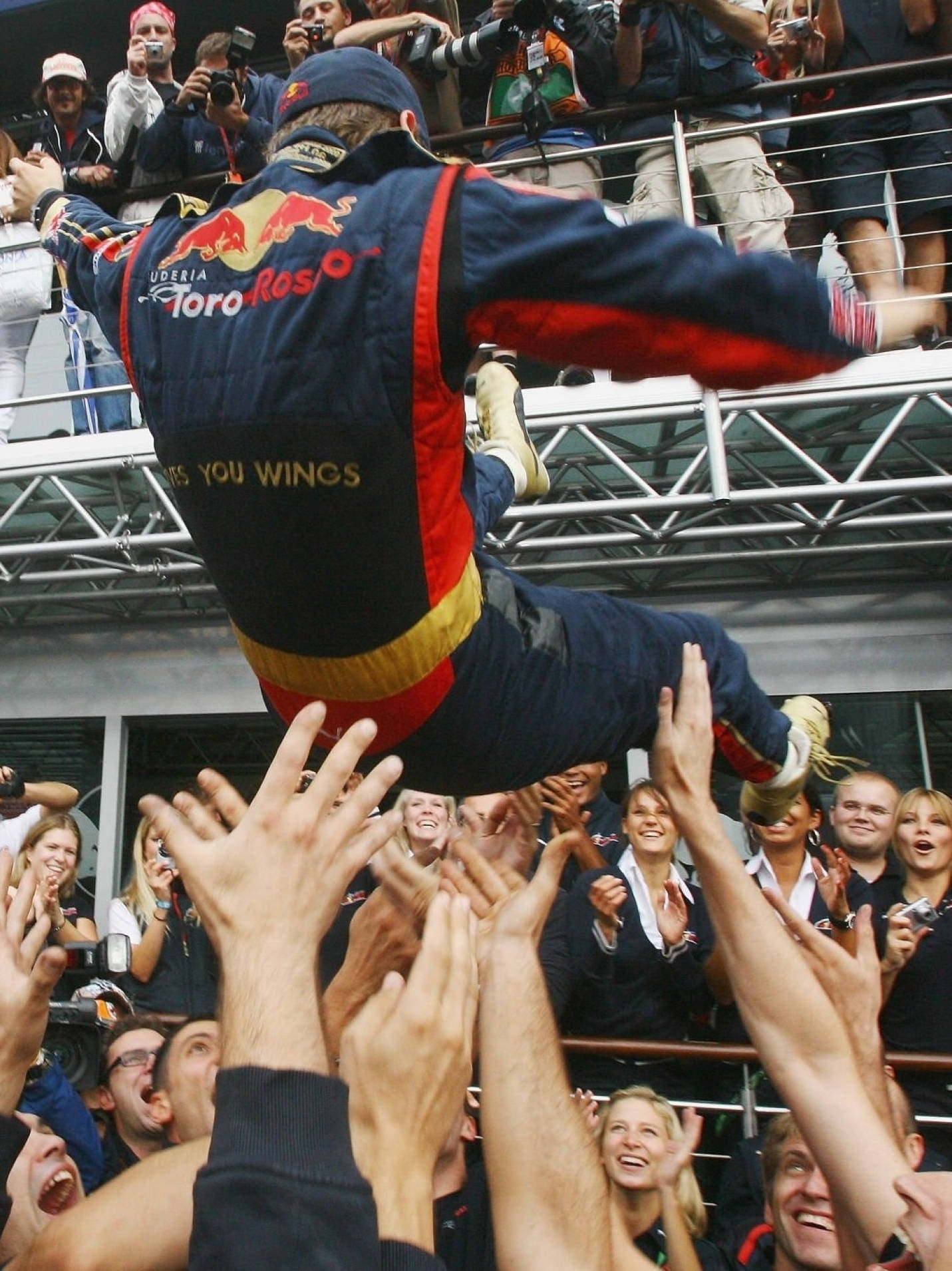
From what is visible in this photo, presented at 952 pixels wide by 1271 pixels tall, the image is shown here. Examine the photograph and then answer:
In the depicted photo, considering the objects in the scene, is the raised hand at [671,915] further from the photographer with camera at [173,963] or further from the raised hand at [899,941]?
the photographer with camera at [173,963]

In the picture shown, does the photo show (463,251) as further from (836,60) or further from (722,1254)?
(836,60)

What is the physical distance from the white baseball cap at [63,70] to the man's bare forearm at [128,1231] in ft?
19.1

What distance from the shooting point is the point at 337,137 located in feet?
6.25

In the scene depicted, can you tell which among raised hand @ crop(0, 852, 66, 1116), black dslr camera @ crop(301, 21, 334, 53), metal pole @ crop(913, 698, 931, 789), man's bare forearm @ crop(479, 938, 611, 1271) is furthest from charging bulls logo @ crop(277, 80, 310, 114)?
metal pole @ crop(913, 698, 931, 789)

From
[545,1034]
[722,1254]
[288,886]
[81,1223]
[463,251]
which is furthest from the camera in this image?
[722,1254]

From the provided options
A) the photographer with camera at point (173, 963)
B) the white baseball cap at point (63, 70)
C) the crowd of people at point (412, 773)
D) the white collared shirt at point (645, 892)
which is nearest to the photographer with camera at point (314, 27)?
the white baseball cap at point (63, 70)


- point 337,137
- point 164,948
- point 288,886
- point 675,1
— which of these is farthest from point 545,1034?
point 675,1

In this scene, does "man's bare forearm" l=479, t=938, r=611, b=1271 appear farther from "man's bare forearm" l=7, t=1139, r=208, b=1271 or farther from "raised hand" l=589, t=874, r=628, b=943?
"raised hand" l=589, t=874, r=628, b=943

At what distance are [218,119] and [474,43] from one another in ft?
3.40

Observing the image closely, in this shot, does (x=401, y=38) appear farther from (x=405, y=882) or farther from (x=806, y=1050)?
(x=806, y=1050)

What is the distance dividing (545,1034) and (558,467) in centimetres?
434

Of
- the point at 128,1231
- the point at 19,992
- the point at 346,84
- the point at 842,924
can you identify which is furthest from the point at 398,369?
the point at 842,924

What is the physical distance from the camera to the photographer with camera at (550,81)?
5008 millimetres

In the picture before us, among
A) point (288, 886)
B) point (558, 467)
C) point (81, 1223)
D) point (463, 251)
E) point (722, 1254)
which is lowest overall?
point (722, 1254)
